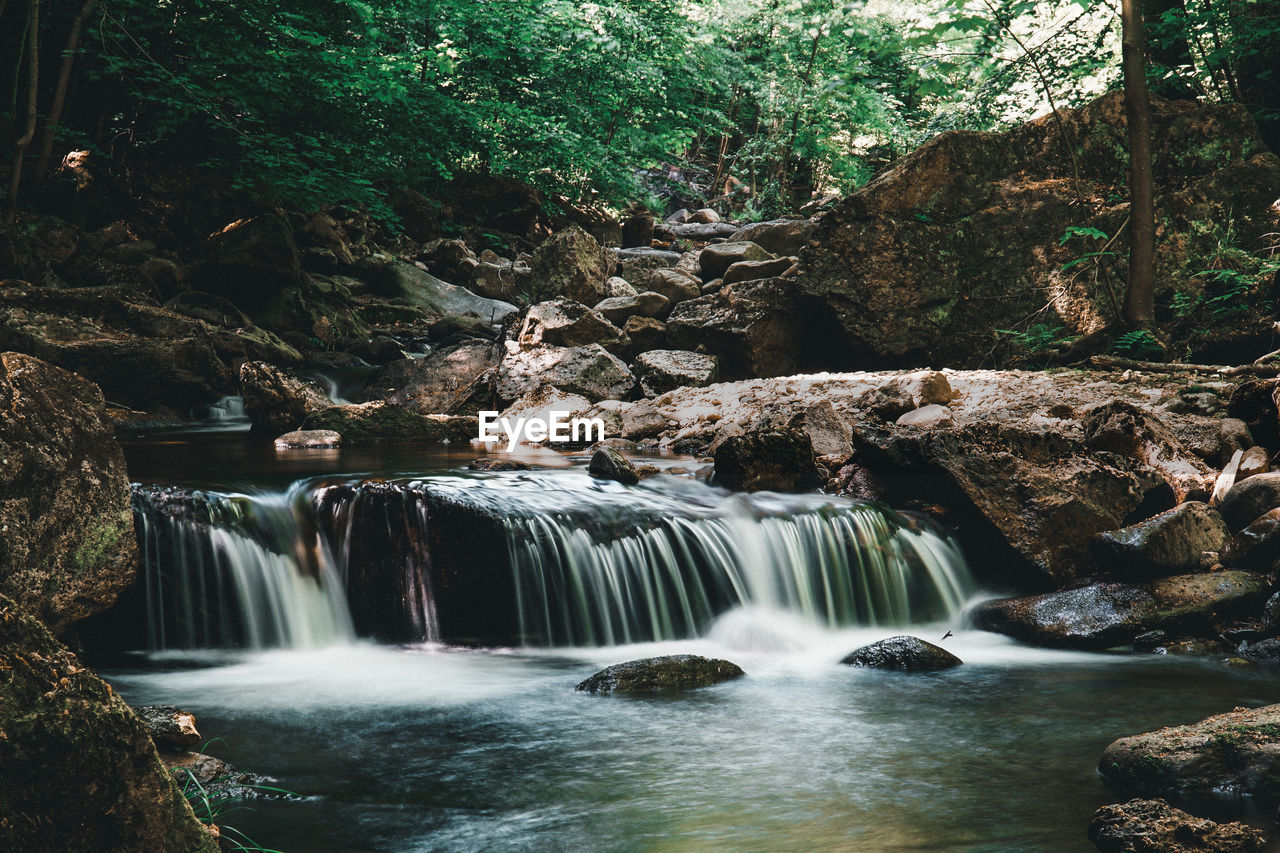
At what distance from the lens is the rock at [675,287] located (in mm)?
14883

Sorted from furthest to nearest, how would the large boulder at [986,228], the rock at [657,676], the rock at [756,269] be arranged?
the rock at [756,269] → the large boulder at [986,228] → the rock at [657,676]

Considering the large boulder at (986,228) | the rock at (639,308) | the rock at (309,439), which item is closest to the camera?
the rock at (309,439)

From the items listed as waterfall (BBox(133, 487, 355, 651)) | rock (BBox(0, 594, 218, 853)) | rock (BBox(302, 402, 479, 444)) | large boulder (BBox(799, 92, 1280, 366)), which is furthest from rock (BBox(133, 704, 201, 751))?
large boulder (BBox(799, 92, 1280, 366))

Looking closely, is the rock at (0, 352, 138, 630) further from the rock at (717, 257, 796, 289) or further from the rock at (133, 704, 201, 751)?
the rock at (717, 257, 796, 289)

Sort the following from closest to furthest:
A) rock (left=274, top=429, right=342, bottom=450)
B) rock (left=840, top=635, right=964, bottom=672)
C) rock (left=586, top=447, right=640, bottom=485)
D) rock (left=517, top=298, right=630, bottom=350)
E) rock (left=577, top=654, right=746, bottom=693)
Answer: rock (left=577, top=654, right=746, bottom=693) < rock (left=840, top=635, right=964, bottom=672) < rock (left=586, top=447, right=640, bottom=485) < rock (left=274, top=429, right=342, bottom=450) < rock (left=517, top=298, right=630, bottom=350)

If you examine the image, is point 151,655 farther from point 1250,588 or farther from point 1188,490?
point 1188,490

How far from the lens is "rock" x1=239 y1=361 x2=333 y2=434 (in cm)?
1102

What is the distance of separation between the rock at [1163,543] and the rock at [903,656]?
142 cm

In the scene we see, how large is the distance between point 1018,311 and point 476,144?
42.5ft

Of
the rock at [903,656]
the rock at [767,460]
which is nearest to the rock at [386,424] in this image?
the rock at [767,460]

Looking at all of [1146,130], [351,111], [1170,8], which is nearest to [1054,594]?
[1146,130]

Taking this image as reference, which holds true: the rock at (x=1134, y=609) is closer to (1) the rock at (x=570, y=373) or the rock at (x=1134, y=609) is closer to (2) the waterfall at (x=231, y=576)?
(2) the waterfall at (x=231, y=576)

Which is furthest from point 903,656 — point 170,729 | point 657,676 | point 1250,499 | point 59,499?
point 59,499

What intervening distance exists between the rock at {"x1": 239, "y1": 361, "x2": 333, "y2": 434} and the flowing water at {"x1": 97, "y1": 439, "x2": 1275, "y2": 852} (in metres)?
2.98
